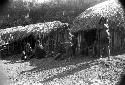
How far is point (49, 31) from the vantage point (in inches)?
891

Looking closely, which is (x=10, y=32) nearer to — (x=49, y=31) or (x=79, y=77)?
(x=49, y=31)

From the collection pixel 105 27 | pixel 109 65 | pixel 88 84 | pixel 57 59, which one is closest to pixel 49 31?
pixel 57 59

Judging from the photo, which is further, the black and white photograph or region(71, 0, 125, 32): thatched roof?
region(71, 0, 125, 32): thatched roof

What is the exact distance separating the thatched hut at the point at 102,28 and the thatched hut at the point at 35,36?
216 cm

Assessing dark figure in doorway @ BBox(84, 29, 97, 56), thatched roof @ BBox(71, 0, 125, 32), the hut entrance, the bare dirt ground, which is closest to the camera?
the bare dirt ground

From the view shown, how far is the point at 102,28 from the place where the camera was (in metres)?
15.8

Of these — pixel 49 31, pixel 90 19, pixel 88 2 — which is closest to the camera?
pixel 90 19

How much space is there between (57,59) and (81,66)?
15.9ft

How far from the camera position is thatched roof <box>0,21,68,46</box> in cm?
2273

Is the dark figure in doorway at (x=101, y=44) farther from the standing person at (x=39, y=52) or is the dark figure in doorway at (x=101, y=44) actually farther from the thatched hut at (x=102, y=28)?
the standing person at (x=39, y=52)

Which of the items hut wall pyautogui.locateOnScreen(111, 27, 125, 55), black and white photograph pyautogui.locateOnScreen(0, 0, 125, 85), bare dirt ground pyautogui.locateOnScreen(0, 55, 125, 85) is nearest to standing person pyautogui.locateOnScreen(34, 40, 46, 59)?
black and white photograph pyautogui.locateOnScreen(0, 0, 125, 85)

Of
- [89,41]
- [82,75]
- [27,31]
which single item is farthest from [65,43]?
[27,31]

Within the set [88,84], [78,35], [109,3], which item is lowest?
[88,84]

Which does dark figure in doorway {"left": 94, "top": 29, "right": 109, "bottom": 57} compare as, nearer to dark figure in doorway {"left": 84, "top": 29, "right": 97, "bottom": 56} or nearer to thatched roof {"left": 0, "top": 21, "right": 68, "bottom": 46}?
dark figure in doorway {"left": 84, "top": 29, "right": 97, "bottom": 56}
